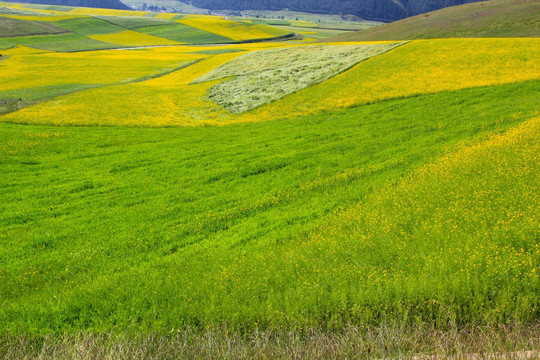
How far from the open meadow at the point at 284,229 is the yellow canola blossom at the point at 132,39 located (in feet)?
299

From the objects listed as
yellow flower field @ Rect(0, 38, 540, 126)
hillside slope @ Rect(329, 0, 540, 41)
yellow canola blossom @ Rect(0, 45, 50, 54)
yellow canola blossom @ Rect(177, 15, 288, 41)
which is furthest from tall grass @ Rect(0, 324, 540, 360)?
yellow canola blossom @ Rect(177, 15, 288, 41)

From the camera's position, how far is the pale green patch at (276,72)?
33.8 metres

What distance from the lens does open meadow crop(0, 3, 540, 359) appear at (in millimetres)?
6570

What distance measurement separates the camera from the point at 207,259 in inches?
368

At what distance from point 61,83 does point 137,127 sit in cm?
2349

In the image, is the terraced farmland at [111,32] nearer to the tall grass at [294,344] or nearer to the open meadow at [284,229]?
the open meadow at [284,229]

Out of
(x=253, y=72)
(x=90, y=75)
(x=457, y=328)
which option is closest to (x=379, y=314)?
(x=457, y=328)

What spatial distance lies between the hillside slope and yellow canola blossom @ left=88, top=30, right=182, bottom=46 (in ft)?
201

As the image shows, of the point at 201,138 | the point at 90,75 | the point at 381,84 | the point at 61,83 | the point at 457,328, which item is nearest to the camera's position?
the point at 457,328

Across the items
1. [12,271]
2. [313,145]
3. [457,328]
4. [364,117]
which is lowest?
[12,271]

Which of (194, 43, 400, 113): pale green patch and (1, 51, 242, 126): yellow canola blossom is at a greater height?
(194, 43, 400, 113): pale green patch

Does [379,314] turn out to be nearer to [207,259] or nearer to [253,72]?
[207,259]

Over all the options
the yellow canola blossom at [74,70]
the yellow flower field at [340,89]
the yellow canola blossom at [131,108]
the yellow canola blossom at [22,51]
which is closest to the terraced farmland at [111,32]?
the yellow canola blossom at [22,51]

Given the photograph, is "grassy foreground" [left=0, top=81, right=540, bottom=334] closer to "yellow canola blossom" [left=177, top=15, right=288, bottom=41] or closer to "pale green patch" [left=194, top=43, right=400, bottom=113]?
"pale green patch" [left=194, top=43, right=400, bottom=113]
